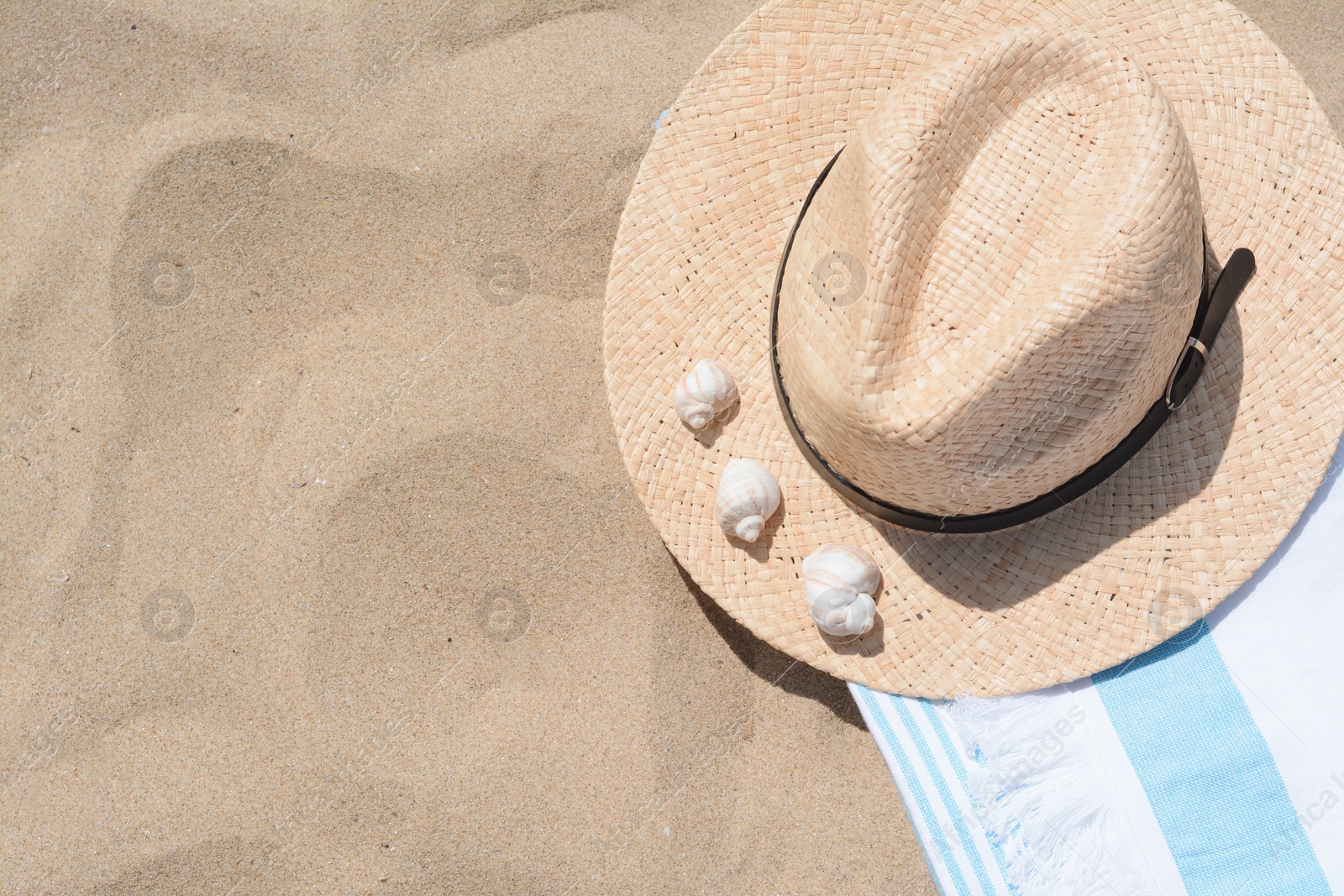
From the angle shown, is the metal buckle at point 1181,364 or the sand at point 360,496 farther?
the sand at point 360,496

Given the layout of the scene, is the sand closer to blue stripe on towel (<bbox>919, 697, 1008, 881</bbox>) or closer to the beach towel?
blue stripe on towel (<bbox>919, 697, 1008, 881</bbox>)

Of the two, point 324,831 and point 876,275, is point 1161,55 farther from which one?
point 324,831

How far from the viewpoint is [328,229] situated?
2932 mm

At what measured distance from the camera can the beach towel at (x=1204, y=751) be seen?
6.31 feet

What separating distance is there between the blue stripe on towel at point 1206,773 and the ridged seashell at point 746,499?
885mm

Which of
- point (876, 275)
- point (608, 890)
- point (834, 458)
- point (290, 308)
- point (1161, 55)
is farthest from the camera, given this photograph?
point (290, 308)

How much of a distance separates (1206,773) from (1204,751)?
5 cm

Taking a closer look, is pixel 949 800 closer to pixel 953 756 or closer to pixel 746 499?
pixel 953 756

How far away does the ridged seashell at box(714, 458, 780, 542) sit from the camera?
1928mm

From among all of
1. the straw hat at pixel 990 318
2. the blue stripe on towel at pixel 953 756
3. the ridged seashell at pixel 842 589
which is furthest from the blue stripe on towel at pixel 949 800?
the ridged seashell at pixel 842 589

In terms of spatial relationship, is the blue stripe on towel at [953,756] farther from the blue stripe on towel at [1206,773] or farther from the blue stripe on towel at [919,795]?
the blue stripe on towel at [1206,773]

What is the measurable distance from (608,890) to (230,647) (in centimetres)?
147

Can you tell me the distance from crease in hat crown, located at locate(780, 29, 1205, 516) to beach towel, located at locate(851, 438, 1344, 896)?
62cm

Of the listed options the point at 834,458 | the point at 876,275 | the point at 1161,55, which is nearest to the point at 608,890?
the point at 834,458
